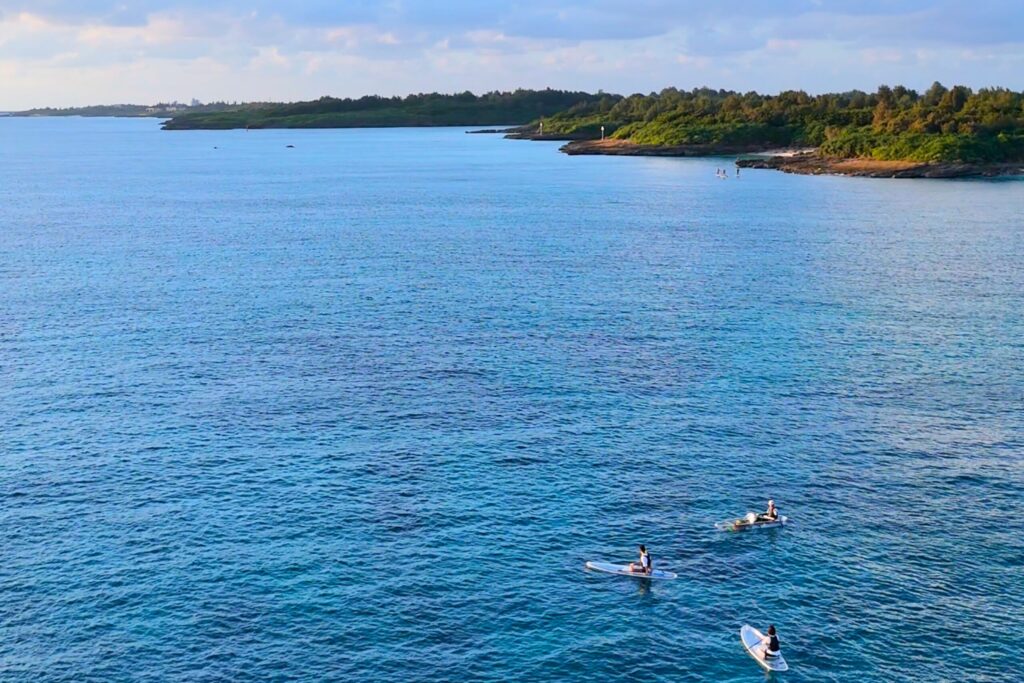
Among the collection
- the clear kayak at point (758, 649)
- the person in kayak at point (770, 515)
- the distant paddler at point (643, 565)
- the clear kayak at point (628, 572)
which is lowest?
the clear kayak at point (758, 649)

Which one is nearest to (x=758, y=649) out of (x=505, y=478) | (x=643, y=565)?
(x=643, y=565)

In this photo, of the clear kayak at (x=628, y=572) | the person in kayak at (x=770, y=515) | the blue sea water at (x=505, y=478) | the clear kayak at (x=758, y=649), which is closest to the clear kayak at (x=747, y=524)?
the person in kayak at (x=770, y=515)

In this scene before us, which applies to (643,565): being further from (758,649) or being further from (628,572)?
(758,649)

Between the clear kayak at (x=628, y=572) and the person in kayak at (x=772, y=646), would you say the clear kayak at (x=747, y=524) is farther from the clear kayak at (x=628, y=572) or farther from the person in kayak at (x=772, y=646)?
the person in kayak at (x=772, y=646)

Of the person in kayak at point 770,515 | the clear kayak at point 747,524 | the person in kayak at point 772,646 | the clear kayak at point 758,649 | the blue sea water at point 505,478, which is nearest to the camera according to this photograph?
the clear kayak at point 758,649

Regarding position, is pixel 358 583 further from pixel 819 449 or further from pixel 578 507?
pixel 819 449

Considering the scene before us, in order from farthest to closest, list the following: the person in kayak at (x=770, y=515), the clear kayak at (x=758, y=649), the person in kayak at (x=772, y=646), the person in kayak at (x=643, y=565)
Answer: the person in kayak at (x=770, y=515)
the person in kayak at (x=643, y=565)
the person in kayak at (x=772, y=646)
the clear kayak at (x=758, y=649)

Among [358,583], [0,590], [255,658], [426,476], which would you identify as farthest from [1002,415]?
[0,590]
